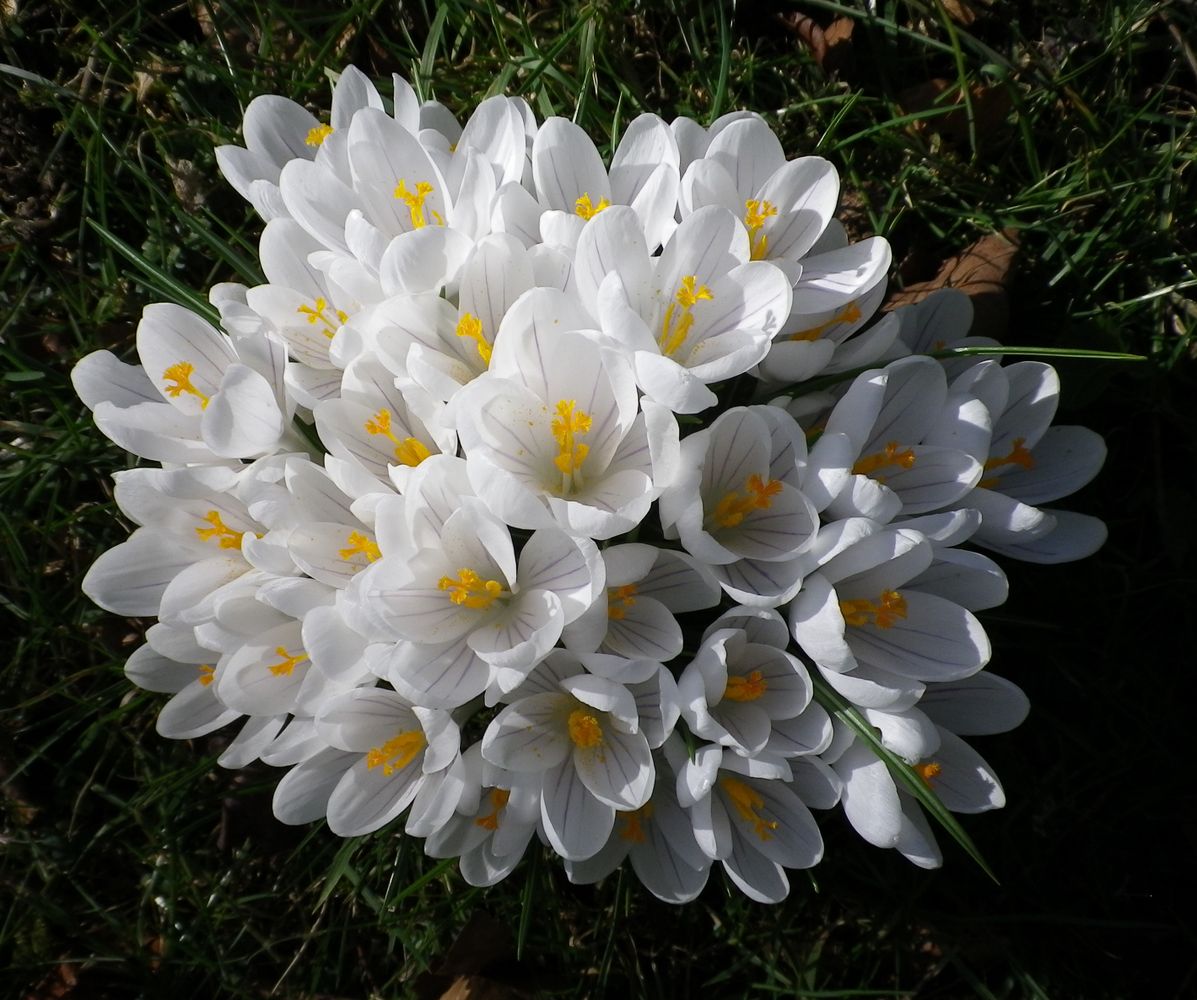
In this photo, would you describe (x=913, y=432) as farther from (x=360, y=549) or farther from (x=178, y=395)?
(x=178, y=395)

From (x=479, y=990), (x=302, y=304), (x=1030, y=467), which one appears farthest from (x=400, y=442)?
(x=479, y=990)

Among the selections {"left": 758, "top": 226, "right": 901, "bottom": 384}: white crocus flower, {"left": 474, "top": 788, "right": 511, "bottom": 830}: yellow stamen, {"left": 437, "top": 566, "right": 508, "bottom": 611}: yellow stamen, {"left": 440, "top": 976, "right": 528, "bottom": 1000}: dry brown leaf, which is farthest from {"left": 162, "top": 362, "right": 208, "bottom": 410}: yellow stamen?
{"left": 440, "top": 976, "right": 528, "bottom": 1000}: dry brown leaf

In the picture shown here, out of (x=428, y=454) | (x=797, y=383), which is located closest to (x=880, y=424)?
(x=797, y=383)

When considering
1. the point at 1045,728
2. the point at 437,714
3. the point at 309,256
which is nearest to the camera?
the point at 437,714

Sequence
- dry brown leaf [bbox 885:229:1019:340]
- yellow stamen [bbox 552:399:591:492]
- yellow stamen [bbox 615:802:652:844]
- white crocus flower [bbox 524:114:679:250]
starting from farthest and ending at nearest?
dry brown leaf [bbox 885:229:1019:340] < yellow stamen [bbox 615:802:652:844] < white crocus flower [bbox 524:114:679:250] < yellow stamen [bbox 552:399:591:492]

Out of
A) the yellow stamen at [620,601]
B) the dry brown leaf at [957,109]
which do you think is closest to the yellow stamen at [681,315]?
the yellow stamen at [620,601]

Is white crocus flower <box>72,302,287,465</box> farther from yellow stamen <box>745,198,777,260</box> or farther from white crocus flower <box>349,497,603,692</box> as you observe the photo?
yellow stamen <box>745,198,777,260</box>

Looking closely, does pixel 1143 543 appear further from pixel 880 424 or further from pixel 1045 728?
pixel 880 424
